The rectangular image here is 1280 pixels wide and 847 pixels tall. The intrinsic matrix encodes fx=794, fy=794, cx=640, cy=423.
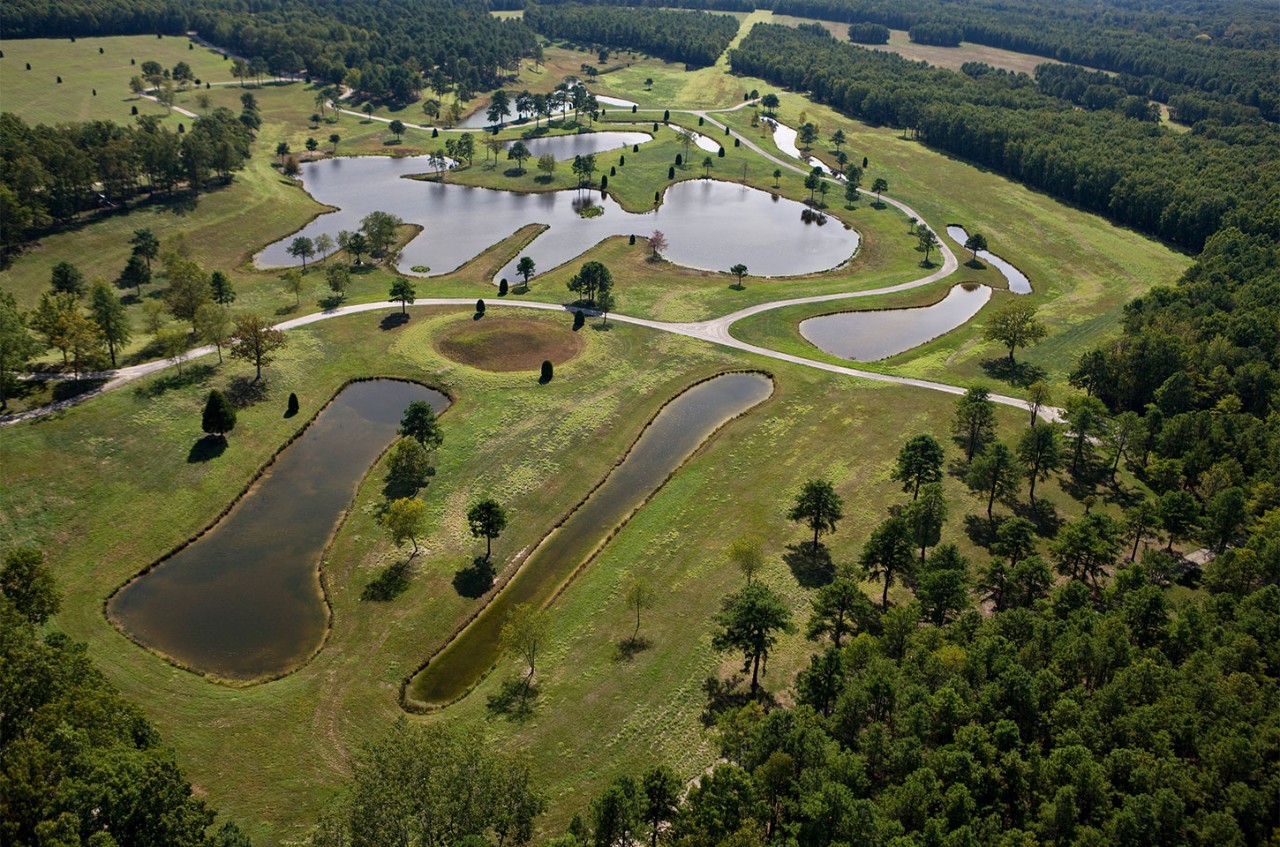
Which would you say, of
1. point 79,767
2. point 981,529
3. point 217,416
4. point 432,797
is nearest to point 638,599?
point 432,797

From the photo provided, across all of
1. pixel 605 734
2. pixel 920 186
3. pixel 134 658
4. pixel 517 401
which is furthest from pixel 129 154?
pixel 920 186

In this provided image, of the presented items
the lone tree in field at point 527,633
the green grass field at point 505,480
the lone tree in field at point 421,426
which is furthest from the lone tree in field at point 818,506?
the lone tree in field at point 421,426

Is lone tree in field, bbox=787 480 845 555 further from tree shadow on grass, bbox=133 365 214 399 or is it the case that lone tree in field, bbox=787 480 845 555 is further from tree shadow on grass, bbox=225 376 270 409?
tree shadow on grass, bbox=133 365 214 399

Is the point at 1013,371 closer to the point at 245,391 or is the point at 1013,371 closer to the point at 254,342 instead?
the point at 254,342

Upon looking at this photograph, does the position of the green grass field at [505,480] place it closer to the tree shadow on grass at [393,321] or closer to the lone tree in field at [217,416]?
the tree shadow on grass at [393,321]

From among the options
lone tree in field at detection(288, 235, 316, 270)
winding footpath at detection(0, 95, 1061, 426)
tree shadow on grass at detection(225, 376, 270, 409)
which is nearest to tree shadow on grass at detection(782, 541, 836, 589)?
winding footpath at detection(0, 95, 1061, 426)

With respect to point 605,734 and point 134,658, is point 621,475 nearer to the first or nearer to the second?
point 605,734
